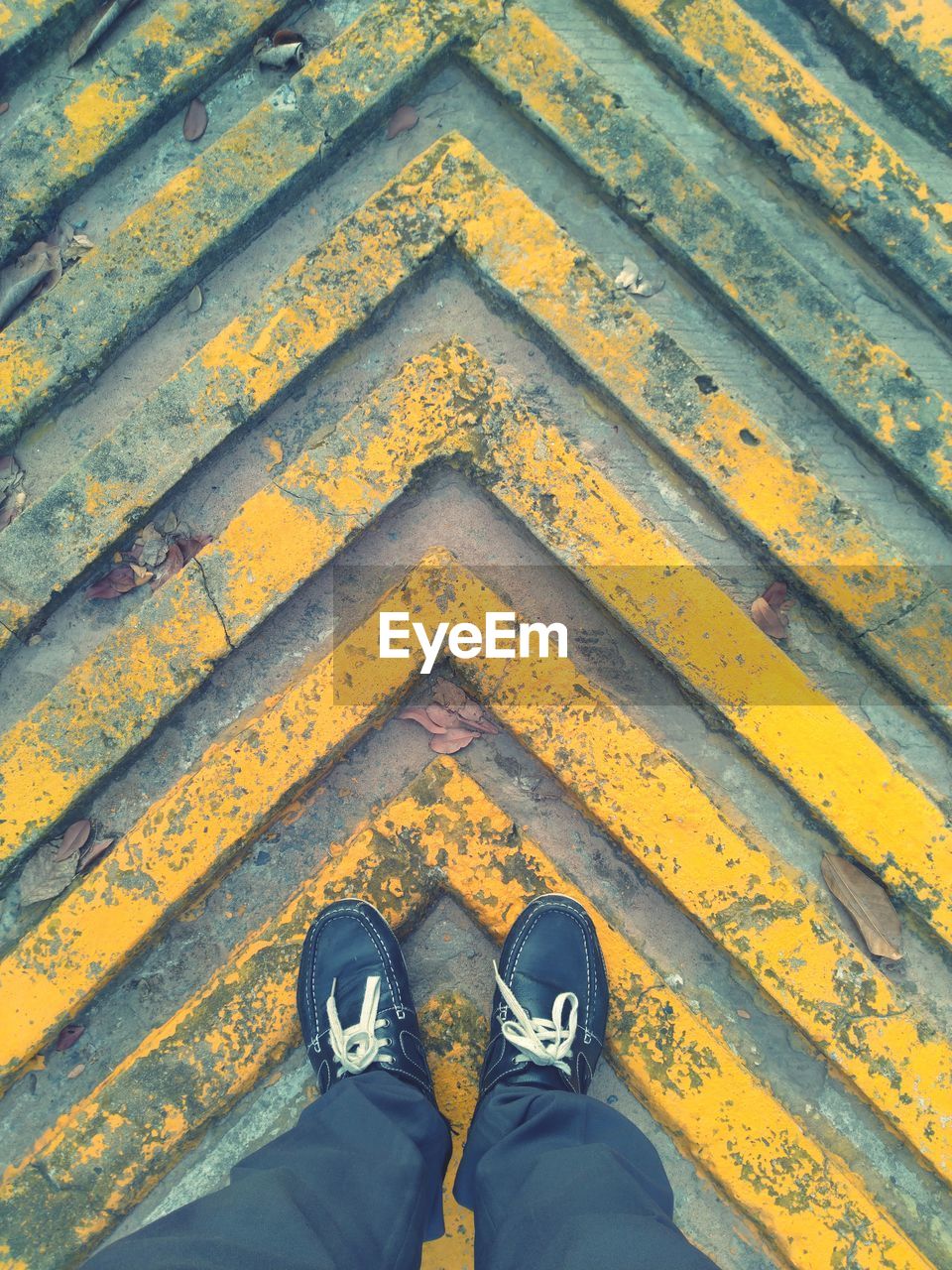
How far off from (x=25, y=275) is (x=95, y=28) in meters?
0.73

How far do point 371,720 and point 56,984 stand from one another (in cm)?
106

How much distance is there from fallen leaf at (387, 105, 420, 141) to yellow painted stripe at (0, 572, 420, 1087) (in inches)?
59.4

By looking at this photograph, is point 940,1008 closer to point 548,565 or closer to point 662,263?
point 548,565

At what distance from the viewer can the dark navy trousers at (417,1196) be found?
1.44 metres

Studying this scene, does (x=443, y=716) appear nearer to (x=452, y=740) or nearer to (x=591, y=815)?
(x=452, y=740)

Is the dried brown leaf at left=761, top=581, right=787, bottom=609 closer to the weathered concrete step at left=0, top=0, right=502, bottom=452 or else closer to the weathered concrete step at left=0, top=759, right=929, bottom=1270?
the weathered concrete step at left=0, top=759, right=929, bottom=1270

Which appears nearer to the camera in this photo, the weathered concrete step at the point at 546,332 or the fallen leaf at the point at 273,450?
the weathered concrete step at the point at 546,332

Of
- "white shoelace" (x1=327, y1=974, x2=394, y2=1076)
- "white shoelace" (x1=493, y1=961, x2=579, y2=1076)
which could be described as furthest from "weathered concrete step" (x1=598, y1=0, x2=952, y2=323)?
"white shoelace" (x1=327, y1=974, x2=394, y2=1076)

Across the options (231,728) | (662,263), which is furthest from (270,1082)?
(662,263)

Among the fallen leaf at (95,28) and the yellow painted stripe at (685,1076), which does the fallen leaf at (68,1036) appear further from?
the fallen leaf at (95,28)

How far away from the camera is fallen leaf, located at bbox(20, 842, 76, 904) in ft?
6.92

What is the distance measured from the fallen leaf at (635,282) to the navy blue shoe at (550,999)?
169cm

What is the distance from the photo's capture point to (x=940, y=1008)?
6.79 feet

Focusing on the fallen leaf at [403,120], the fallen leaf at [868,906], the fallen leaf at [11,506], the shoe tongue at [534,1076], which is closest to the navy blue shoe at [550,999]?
the shoe tongue at [534,1076]
